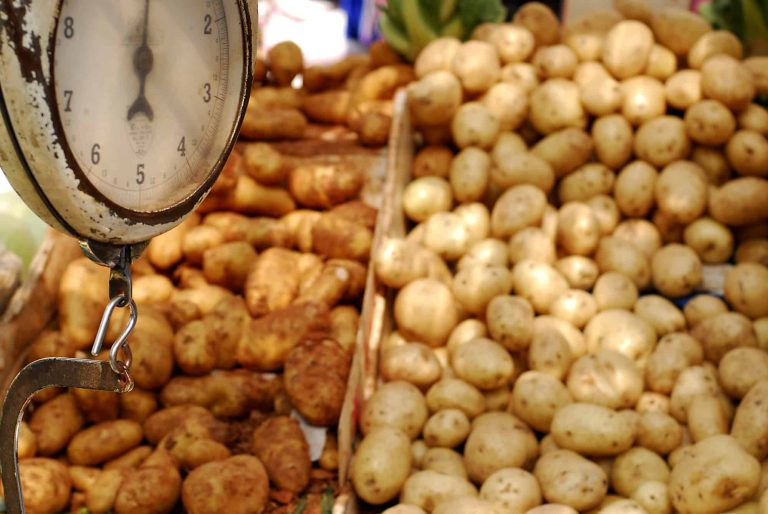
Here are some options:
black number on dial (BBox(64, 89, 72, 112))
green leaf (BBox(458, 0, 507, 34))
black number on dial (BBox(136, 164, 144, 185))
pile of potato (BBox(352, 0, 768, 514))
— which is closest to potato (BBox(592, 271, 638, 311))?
pile of potato (BBox(352, 0, 768, 514))

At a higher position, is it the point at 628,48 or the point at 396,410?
the point at 628,48

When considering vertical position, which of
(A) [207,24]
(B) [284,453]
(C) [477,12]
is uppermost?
(A) [207,24]

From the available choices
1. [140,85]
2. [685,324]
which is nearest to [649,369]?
[685,324]

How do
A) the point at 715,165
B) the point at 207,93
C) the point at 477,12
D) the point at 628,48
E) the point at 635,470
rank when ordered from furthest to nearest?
the point at 477,12, the point at 628,48, the point at 715,165, the point at 635,470, the point at 207,93

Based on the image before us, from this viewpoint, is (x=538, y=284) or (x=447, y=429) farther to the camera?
(x=538, y=284)

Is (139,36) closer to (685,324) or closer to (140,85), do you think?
(140,85)

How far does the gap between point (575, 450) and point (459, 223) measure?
98 centimetres

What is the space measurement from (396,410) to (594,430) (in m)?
0.54

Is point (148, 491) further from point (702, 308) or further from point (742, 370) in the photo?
point (702, 308)

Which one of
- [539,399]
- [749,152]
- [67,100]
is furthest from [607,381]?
[67,100]

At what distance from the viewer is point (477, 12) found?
3.41 meters

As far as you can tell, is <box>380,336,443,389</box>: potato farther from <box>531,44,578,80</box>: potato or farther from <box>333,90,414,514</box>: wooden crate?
<box>531,44,578,80</box>: potato

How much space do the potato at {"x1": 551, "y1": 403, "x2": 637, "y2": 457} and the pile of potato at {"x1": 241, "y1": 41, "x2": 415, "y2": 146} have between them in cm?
138

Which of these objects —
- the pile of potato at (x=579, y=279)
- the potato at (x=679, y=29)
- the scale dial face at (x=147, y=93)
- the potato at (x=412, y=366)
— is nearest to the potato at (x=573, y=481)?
the pile of potato at (x=579, y=279)
